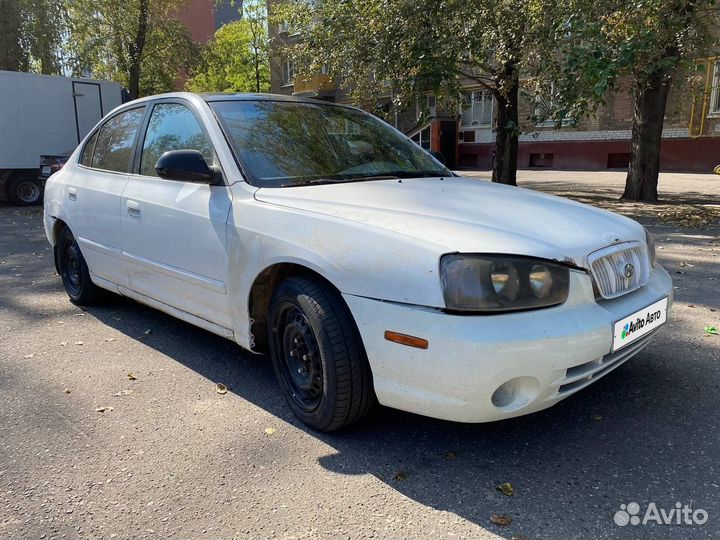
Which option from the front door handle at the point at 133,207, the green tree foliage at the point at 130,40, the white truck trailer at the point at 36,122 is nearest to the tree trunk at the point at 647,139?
the front door handle at the point at 133,207

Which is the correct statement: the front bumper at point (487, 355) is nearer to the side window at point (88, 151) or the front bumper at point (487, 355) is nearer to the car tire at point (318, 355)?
the car tire at point (318, 355)

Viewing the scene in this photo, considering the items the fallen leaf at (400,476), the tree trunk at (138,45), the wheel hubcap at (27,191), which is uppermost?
the tree trunk at (138,45)

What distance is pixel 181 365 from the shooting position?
3744mm

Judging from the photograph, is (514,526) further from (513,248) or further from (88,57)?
(88,57)

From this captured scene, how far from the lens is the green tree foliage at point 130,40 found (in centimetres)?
1967

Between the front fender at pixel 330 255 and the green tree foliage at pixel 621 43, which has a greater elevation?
the green tree foliage at pixel 621 43

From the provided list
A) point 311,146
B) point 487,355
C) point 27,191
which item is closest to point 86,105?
point 27,191

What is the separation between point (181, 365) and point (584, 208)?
2629 mm

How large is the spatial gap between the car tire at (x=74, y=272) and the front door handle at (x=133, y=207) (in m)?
1.12

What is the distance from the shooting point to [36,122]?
1388 cm

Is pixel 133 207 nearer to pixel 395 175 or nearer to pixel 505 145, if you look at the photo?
pixel 395 175

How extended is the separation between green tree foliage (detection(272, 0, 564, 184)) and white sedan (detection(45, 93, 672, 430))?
6303 millimetres

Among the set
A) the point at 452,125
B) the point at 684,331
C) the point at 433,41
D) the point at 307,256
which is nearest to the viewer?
the point at 307,256

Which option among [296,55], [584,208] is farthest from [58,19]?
[584,208]
